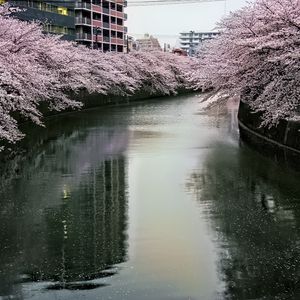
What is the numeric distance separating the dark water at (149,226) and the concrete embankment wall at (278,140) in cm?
74

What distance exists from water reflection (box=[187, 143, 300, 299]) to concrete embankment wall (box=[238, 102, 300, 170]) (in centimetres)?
95

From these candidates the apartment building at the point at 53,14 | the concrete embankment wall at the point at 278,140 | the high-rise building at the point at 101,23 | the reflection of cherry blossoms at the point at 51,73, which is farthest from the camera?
the high-rise building at the point at 101,23

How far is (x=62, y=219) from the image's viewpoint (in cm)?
980

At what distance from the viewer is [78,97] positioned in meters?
41.9

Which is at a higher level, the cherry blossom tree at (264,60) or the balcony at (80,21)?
the balcony at (80,21)

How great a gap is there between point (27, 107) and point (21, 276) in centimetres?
1465

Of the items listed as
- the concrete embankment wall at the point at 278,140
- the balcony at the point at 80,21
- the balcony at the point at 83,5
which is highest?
the balcony at the point at 83,5

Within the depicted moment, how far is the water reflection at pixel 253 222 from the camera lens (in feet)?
21.8

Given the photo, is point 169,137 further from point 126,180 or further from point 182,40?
point 182,40

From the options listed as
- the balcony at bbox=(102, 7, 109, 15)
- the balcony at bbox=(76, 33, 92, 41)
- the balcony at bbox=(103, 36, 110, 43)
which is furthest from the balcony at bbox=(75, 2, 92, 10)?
the balcony at bbox=(103, 36, 110, 43)

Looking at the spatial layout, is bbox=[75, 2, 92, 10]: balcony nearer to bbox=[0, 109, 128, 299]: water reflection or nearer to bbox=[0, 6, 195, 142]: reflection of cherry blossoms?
bbox=[0, 6, 195, 142]: reflection of cherry blossoms

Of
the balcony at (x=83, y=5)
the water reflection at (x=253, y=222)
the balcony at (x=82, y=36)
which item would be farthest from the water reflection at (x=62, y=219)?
the balcony at (x=83, y=5)

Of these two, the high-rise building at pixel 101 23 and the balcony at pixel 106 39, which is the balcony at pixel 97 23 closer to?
the high-rise building at pixel 101 23

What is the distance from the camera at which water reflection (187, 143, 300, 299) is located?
6.63m
